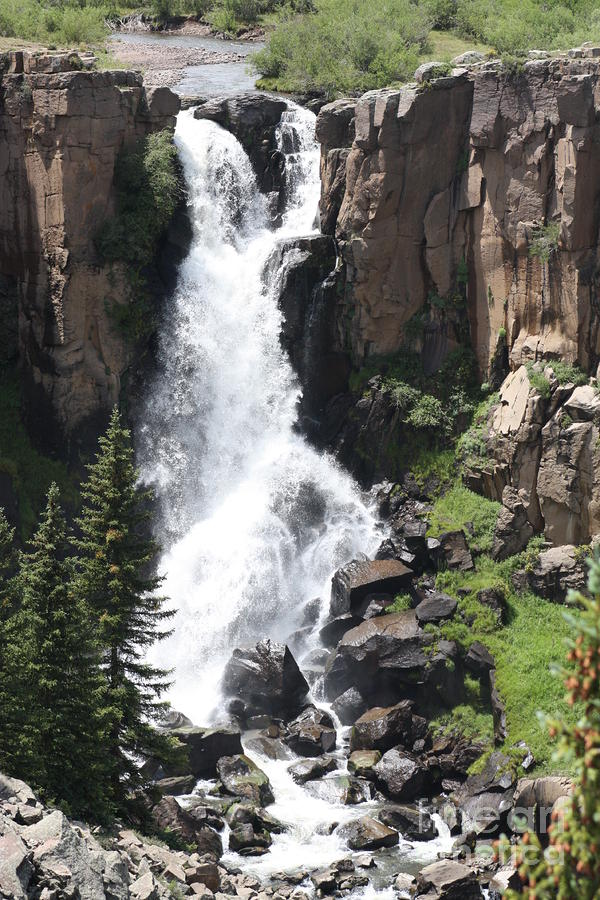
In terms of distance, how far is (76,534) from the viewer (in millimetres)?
40375

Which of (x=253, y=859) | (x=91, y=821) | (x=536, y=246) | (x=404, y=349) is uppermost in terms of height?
(x=536, y=246)

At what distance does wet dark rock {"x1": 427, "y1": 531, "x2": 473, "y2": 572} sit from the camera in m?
36.5

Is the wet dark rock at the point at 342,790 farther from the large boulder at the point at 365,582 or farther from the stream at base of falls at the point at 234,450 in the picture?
the large boulder at the point at 365,582

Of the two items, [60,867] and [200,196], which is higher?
[200,196]

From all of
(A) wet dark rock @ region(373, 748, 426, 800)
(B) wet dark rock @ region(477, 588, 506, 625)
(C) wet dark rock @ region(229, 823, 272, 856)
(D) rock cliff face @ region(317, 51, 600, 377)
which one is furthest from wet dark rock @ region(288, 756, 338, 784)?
(D) rock cliff face @ region(317, 51, 600, 377)

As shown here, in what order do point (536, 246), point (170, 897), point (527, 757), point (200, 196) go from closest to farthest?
point (170, 897), point (527, 757), point (536, 246), point (200, 196)

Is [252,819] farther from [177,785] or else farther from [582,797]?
[582,797]

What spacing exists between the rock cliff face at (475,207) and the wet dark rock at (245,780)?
15.5m

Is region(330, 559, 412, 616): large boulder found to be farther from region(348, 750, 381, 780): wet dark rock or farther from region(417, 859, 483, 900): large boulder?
region(417, 859, 483, 900): large boulder

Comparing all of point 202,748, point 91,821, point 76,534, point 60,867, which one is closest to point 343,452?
point 76,534

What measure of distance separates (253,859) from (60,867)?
901 centimetres

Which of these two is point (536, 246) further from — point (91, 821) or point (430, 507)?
point (91, 821)

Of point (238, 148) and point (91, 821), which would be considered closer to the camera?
point (91, 821)

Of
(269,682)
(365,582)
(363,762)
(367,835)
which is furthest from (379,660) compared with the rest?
(367,835)
